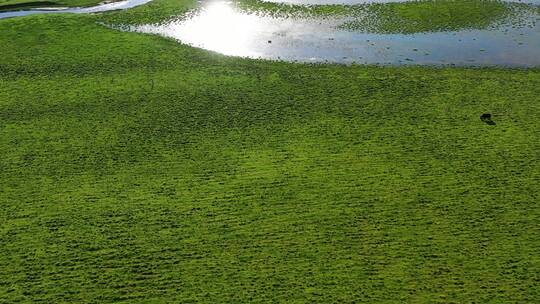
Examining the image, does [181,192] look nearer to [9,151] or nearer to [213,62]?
[9,151]

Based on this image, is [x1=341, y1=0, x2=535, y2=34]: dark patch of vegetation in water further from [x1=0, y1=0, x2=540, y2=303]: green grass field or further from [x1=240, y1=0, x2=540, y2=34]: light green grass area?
[x1=0, y1=0, x2=540, y2=303]: green grass field

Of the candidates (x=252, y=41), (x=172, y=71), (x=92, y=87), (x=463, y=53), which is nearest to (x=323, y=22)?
(x=252, y=41)

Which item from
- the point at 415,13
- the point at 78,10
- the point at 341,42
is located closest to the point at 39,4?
the point at 78,10

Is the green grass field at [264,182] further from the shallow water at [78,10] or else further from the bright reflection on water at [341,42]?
the shallow water at [78,10]

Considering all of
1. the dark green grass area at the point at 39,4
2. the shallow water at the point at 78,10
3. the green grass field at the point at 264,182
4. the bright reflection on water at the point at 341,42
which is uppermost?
the dark green grass area at the point at 39,4

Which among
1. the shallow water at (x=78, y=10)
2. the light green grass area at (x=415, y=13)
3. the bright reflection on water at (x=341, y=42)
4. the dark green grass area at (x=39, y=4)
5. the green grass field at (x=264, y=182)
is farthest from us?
the dark green grass area at (x=39, y=4)

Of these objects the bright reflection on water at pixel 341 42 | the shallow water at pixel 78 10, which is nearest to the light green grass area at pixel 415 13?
the bright reflection on water at pixel 341 42

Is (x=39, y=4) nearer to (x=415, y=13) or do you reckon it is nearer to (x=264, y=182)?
(x=415, y=13)
